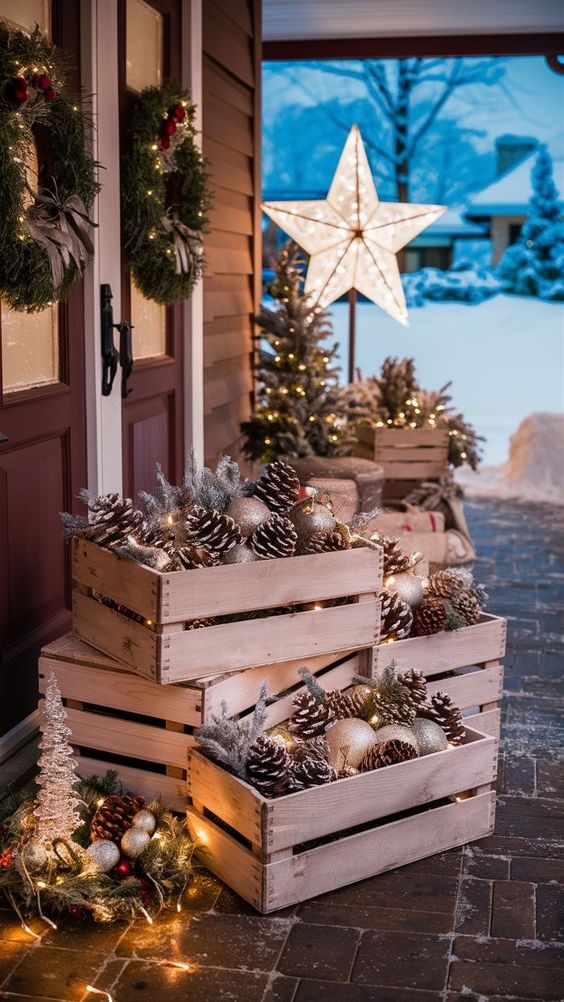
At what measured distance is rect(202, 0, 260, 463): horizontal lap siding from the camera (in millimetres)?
5812

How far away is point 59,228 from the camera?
11.6 ft

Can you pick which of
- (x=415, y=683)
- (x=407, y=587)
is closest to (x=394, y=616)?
(x=407, y=587)

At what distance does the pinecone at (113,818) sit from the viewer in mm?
2889

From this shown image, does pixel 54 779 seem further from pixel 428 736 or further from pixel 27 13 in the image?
pixel 27 13

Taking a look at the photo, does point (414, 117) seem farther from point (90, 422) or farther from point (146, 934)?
point (146, 934)

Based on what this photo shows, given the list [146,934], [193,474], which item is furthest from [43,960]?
[193,474]

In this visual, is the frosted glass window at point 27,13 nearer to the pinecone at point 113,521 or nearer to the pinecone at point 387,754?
the pinecone at point 113,521

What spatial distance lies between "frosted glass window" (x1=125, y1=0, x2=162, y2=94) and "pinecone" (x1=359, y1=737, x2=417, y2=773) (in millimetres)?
2800

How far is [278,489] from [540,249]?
1066cm

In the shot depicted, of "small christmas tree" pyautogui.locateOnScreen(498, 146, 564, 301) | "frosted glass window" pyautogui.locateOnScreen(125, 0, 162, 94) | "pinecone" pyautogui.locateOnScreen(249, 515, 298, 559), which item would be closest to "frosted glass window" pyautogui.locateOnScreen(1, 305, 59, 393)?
"pinecone" pyautogui.locateOnScreen(249, 515, 298, 559)

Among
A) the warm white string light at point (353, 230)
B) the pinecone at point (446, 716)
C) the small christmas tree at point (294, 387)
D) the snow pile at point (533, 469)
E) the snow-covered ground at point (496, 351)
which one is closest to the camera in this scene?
the pinecone at point (446, 716)

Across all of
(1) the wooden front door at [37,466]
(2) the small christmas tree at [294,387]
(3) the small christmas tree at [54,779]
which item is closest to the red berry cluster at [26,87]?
(1) the wooden front door at [37,466]

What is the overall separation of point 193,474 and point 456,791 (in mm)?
1123

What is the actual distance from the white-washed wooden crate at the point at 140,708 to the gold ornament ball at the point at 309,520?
0.37m
